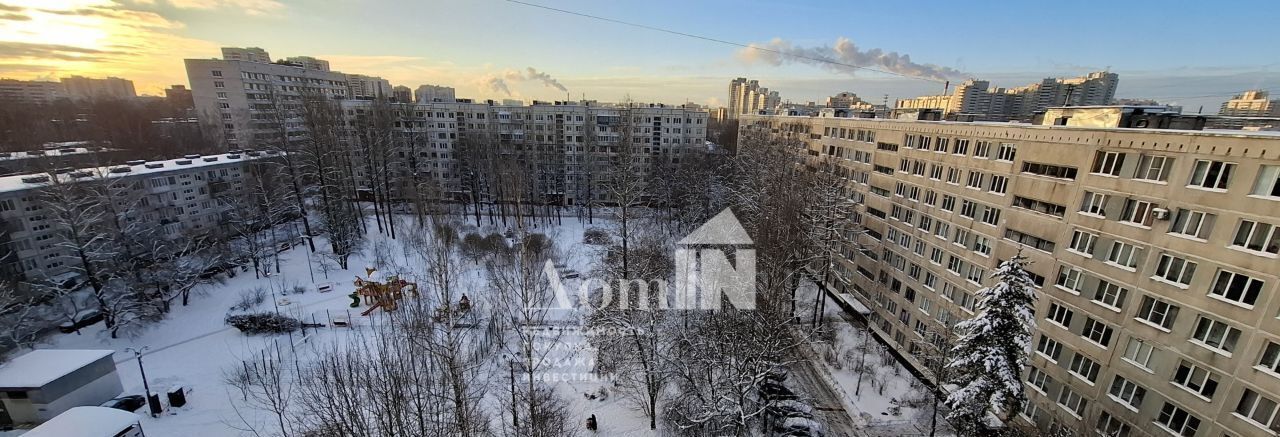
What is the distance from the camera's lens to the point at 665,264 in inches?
939

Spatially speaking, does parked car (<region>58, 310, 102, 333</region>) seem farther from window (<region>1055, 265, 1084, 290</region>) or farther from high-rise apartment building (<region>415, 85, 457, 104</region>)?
window (<region>1055, 265, 1084, 290</region>)

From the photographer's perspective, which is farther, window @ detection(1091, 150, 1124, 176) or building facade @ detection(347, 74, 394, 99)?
building facade @ detection(347, 74, 394, 99)

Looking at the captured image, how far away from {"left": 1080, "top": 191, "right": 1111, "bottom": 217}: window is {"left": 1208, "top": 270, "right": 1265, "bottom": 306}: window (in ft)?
10.8

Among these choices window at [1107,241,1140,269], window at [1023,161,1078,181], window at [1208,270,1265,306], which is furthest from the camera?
window at [1023,161,1078,181]

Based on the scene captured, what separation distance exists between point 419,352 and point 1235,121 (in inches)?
1023

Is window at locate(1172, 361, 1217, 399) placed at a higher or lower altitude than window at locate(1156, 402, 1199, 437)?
higher

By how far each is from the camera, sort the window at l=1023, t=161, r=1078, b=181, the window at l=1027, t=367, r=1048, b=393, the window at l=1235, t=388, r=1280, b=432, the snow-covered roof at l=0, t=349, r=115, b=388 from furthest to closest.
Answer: the window at l=1027, t=367, r=1048, b=393 → the window at l=1023, t=161, r=1078, b=181 → the snow-covered roof at l=0, t=349, r=115, b=388 → the window at l=1235, t=388, r=1280, b=432

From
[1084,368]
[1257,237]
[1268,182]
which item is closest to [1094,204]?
[1257,237]

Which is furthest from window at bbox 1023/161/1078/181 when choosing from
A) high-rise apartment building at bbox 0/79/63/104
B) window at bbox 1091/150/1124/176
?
high-rise apartment building at bbox 0/79/63/104

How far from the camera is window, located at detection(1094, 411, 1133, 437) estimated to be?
576 inches

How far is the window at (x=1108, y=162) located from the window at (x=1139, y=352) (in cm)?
545

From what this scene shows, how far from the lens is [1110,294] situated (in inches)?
591

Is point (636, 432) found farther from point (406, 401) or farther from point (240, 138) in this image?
point (240, 138)

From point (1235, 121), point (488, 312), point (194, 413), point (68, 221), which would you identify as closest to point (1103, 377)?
point (1235, 121)
